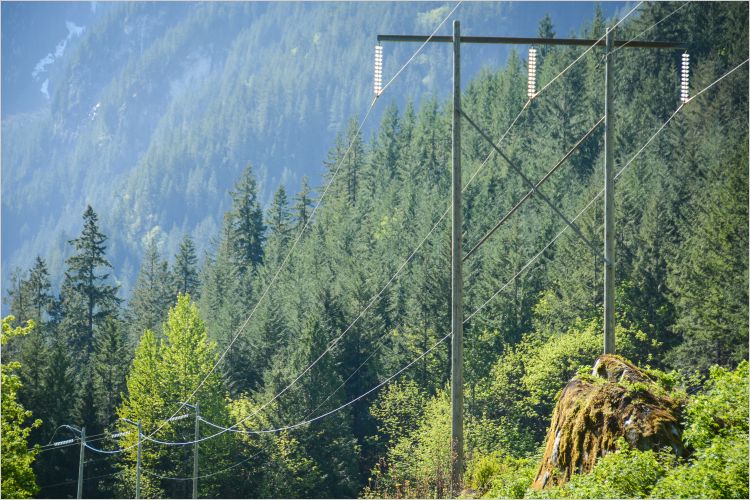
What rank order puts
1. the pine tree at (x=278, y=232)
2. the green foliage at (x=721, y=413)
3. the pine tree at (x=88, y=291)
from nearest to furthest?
the green foliage at (x=721, y=413) < the pine tree at (x=88, y=291) < the pine tree at (x=278, y=232)

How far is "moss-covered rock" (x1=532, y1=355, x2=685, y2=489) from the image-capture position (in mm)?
16641

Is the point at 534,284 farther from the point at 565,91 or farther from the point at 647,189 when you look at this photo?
the point at 565,91

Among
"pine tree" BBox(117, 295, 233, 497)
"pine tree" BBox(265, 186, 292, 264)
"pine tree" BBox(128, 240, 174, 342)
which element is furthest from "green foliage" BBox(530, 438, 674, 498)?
"pine tree" BBox(265, 186, 292, 264)

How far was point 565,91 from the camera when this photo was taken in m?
99.4

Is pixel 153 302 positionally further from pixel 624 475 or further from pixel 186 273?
pixel 624 475

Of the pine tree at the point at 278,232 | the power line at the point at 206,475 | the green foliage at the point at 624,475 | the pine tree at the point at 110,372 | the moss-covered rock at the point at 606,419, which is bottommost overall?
the power line at the point at 206,475

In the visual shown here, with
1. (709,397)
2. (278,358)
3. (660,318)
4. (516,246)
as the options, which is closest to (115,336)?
(278,358)

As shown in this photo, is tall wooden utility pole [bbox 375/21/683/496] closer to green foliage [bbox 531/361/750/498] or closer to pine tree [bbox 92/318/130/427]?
green foliage [bbox 531/361/750/498]

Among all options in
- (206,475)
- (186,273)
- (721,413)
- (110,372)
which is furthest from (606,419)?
(186,273)

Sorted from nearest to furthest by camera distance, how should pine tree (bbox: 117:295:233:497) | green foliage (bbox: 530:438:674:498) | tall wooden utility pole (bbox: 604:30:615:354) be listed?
green foliage (bbox: 530:438:674:498), tall wooden utility pole (bbox: 604:30:615:354), pine tree (bbox: 117:295:233:497)

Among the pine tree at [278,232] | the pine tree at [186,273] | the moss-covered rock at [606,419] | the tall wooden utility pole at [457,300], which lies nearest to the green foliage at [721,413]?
the moss-covered rock at [606,419]

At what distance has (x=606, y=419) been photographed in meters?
17.1

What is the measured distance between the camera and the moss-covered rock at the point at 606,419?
54.6 feet

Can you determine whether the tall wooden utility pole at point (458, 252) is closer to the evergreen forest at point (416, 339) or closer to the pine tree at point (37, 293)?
the evergreen forest at point (416, 339)
